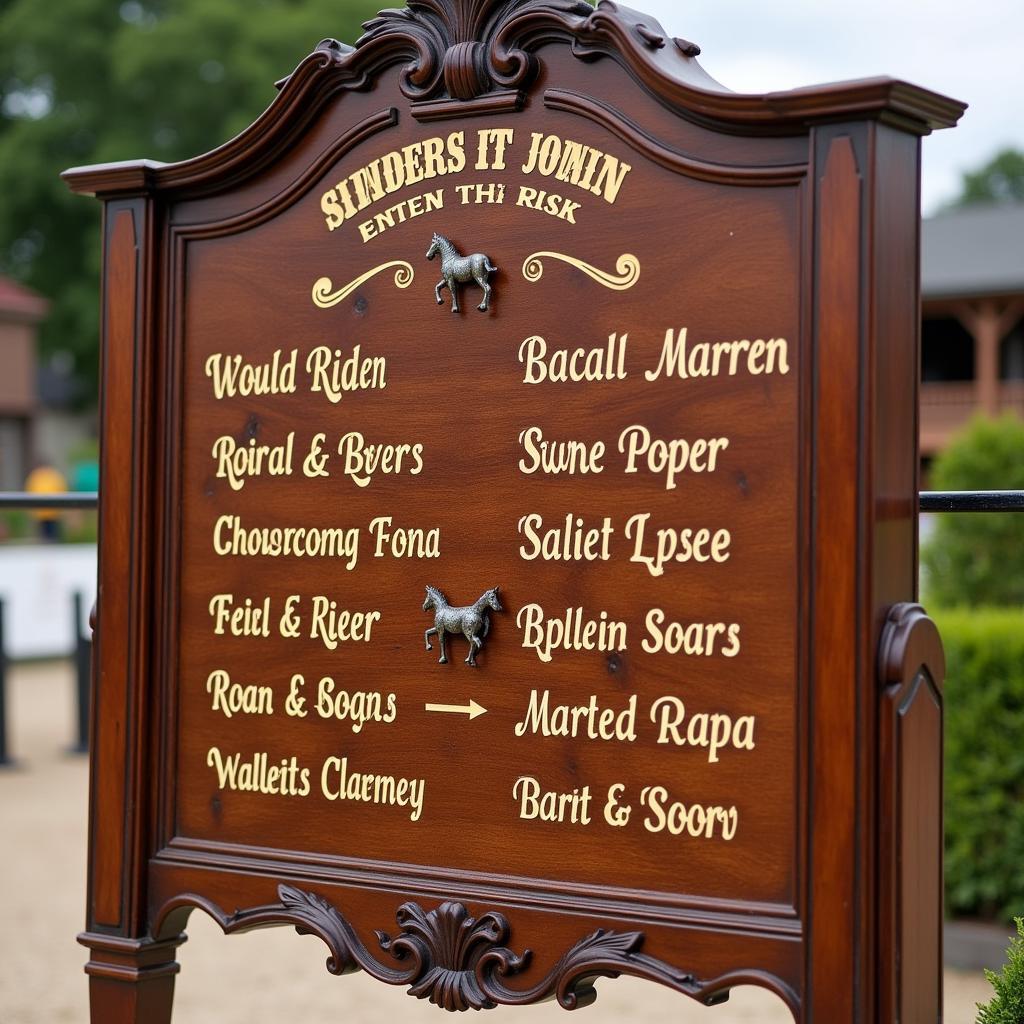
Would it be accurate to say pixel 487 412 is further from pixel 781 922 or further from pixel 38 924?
pixel 38 924

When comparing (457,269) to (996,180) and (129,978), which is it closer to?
(129,978)

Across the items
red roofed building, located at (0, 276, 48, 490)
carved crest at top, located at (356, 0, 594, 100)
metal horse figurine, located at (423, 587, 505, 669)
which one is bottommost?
metal horse figurine, located at (423, 587, 505, 669)

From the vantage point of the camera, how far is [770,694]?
2570 millimetres

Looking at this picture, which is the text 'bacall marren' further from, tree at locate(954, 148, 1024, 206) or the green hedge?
tree at locate(954, 148, 1024, 206)

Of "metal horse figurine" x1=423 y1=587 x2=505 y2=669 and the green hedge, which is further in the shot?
the green hedge

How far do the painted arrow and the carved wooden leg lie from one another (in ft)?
2.74

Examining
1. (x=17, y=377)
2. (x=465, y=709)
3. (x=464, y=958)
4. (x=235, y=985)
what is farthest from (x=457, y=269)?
(x=17, y=377)

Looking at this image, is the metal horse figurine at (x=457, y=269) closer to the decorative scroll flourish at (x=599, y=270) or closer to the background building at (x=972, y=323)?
the decorative scroll flourish at (x=599, y=270)

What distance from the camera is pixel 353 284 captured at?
3.06m

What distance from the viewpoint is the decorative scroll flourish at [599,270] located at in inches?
108

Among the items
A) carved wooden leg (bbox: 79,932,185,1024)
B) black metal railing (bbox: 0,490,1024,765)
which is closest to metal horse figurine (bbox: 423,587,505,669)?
black metal railing (bbox: 0,490,1024,765)

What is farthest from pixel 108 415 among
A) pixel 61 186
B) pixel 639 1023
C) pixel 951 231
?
pixel 61 186

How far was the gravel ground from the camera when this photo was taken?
5.86 metres

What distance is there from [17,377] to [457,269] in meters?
34.4
